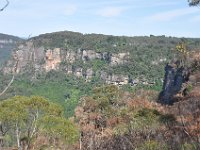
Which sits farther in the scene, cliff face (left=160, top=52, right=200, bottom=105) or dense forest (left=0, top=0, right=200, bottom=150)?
cliff face (left=160, top=52, right=200, bottom=105)

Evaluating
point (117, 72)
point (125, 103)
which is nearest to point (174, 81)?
point (125, 103)

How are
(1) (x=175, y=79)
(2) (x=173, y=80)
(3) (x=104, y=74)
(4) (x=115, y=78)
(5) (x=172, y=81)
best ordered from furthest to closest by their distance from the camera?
(3) (x=104, y=74)
(4) (x=115, y=78)
(5) (x=172, y=81)
(2) (x=173, y=80)
(1) (x=175, y=79)

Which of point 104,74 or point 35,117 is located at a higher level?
point 35,117

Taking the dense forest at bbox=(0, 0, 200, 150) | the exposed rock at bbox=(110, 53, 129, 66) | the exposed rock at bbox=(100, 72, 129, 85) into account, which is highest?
the dense forest at bbox=(0, 0, 200, 150)

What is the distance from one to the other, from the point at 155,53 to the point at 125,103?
4837 inches

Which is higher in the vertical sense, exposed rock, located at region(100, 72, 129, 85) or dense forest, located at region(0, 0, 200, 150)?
dense forest, located at region(0, 0, 200, 150)

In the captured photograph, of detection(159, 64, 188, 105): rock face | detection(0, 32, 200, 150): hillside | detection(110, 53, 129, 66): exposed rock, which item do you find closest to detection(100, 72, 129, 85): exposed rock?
detection(110, 53, 129, 66): exposed rock

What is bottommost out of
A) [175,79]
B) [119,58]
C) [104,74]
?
[104,74]

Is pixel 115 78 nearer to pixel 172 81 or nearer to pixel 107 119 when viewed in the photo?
pixel 172 81

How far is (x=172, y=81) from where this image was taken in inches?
3826

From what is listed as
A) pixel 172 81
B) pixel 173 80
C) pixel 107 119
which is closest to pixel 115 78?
pixel 172 81

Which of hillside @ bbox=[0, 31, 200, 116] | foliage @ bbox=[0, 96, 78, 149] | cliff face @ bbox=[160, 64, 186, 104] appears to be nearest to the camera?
foliage @ bbox=[0, 96, 78, 149]

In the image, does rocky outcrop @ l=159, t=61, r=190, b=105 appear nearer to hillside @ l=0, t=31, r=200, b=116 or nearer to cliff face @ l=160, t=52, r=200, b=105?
cliff face @ l=160, t=52, r=200, b=105

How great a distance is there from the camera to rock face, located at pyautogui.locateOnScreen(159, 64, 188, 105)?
8369 cm
